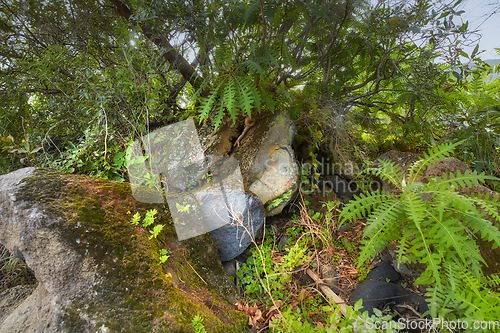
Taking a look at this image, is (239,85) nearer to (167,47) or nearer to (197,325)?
(167,47)

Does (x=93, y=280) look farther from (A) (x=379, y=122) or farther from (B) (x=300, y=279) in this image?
(A) (x=379, y=122)

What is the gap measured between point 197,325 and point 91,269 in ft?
3.05

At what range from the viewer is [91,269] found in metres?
1.71

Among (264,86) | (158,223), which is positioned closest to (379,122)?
(264,86)

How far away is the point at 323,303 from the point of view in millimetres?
2238

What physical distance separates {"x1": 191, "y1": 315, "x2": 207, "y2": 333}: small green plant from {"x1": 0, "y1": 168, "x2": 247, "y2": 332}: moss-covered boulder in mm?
38

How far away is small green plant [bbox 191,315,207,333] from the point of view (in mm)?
1677

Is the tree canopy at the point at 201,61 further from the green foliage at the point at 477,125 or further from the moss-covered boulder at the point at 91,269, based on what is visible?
the moss-covered boulder at the point at 91,269

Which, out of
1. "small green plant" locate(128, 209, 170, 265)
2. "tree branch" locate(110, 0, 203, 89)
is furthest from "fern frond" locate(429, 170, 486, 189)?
"tree branch" locate(110, 0, 203, 89)

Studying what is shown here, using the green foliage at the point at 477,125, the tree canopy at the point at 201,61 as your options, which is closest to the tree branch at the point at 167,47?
the tree canopy at the point at 201,61

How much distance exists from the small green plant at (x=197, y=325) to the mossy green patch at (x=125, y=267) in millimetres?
40

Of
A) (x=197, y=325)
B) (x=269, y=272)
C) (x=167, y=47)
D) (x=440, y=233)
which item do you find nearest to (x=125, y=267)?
(x=197, y=325)

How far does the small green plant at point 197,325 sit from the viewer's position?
5.50 feet

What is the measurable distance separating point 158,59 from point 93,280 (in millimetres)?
2931
